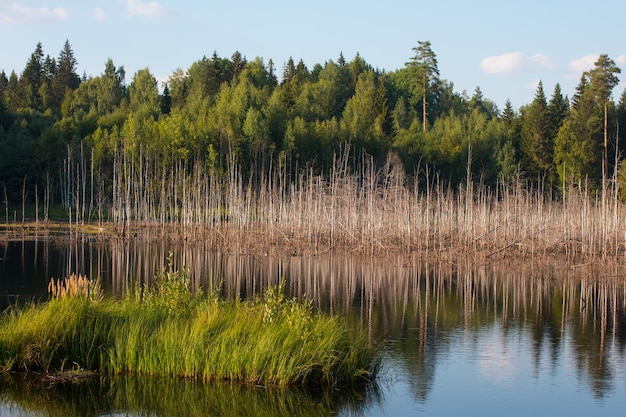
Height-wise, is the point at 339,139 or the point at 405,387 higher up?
the point at 339,139

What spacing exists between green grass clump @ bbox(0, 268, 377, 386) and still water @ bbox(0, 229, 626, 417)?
0.28m

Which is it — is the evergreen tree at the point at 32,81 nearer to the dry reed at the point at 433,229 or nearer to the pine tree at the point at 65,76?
the pine tree at the point at 65,76

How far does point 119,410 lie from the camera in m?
9.67

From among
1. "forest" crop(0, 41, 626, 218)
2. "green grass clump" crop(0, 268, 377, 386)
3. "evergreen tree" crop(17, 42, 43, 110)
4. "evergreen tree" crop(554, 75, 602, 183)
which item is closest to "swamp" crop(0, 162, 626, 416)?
"green grass clump" crop(0, 268, 377, 386)

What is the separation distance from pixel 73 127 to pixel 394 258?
38920 mm

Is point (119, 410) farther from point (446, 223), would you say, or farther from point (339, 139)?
point (339, 139)

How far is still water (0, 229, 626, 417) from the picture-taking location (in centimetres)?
1010

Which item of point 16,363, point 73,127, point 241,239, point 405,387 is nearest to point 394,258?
point 241,239

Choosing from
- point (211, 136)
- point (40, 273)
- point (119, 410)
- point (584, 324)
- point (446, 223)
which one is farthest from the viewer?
point (211, 136)

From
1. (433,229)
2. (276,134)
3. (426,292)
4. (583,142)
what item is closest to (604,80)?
(583,142)

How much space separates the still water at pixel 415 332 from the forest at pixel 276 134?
19.6 m

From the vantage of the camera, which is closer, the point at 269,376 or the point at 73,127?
the point at 269,376

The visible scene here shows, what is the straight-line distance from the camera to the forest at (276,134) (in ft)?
175

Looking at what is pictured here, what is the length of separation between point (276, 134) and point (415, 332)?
44779 mm
